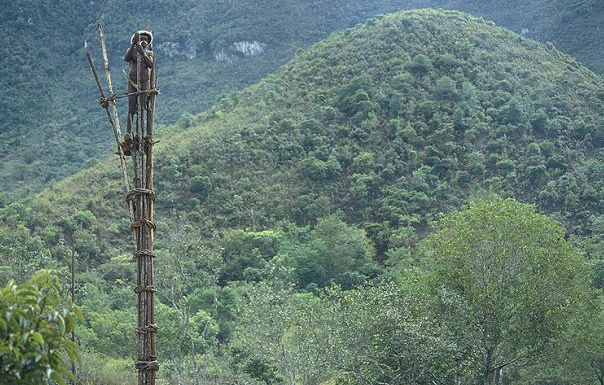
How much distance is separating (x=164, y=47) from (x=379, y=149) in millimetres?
65829

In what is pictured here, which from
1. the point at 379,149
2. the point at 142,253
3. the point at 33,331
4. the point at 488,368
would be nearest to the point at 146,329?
A: the point at 142,253

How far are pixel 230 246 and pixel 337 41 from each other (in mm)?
32364

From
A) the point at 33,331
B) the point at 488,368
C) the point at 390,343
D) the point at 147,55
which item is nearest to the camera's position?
the point at 33,331

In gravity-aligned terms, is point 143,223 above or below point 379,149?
below

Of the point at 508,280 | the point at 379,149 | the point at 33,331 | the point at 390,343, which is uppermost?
the point at 379,149

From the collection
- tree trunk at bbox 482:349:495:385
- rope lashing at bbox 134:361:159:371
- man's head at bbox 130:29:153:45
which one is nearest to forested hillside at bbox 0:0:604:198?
tree trunk at bbox 482:349:495:385

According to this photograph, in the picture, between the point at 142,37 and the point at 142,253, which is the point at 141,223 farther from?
the point at 142,37

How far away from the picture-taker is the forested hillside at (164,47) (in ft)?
315

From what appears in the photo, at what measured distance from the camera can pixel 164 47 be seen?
125 metres

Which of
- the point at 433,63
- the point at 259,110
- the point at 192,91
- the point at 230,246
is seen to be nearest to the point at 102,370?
the point at 230,246

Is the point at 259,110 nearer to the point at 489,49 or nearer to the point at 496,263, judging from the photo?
the point at 489,49

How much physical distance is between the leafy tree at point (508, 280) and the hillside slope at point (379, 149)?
861 inches

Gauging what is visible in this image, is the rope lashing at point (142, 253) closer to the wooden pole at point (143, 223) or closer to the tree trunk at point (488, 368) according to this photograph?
the wooden pole at point (143, 223)

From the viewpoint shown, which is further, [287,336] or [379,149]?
[379,149]
